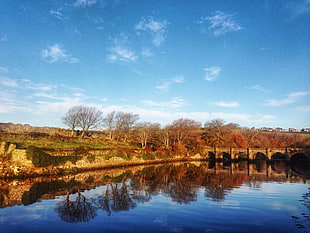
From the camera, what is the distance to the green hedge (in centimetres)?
2709

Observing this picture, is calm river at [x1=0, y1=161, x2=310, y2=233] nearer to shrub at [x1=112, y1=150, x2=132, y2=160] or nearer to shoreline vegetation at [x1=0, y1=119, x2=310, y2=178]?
shoreline vegetation at [x1=0, y1=119, x2=310, y2=178]

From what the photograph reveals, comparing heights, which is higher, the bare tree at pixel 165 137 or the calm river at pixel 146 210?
the bare tree at pixel 165 137

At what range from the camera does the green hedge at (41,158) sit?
1067 inches

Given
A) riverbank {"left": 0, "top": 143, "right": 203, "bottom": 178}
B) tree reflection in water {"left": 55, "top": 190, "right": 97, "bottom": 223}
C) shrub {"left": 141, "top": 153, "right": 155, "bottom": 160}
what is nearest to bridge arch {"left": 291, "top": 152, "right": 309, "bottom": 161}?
shrub {"left": 141, "top": 153, "right": 155, "bottom": 160}

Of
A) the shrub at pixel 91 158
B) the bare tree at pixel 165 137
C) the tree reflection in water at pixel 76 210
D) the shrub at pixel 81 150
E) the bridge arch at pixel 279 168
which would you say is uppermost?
the bare tree at pixel 165 137

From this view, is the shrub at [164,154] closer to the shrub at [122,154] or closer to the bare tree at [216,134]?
the shrub at [122,154]

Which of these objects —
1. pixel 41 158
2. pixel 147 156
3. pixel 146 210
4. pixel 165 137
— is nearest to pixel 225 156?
pixel 165 137

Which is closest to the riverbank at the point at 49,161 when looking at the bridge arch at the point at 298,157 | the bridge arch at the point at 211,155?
the bridge arch at the point at 211,155

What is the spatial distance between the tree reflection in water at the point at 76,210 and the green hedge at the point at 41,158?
1389cm

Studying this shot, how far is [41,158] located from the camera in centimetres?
2791

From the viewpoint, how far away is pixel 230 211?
1381cm

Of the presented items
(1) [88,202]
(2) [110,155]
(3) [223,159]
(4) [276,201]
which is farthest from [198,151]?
(1) [88,202]

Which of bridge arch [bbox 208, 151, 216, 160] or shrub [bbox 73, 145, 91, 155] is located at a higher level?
shrub [bbox 73, 145, 91, 155]

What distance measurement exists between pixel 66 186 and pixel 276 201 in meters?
21.1
